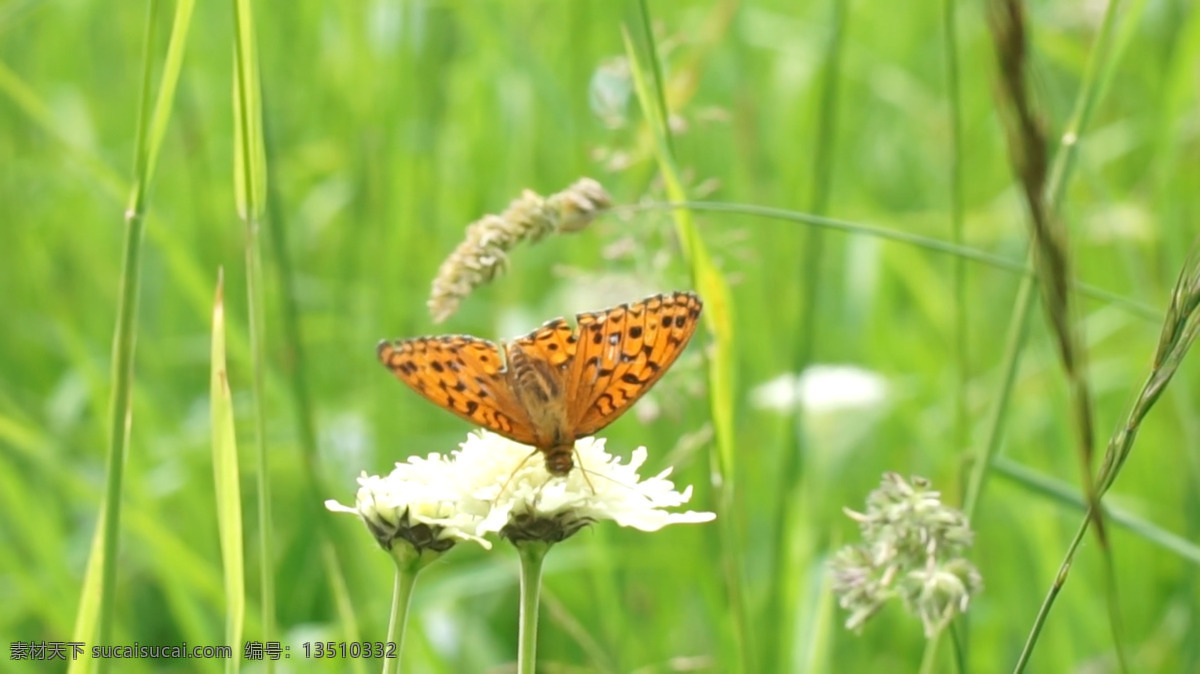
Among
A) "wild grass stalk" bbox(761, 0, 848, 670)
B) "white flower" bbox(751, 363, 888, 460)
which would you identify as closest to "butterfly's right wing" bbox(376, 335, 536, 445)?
"wild grass stalk" bbox(761, 0, 848, 670)

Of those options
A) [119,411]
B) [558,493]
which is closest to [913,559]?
[558,493]

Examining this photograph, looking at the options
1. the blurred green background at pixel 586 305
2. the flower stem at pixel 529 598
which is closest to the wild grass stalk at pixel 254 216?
the flower stem at pixel 529 598

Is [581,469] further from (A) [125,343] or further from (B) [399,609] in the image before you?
(A) [125,343]

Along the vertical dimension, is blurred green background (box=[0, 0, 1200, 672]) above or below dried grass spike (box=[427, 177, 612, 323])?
above

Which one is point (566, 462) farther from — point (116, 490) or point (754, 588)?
point (754, 588)

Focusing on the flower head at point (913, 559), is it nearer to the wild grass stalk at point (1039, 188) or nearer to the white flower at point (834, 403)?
the wild grass stalk at point (1039, 188)

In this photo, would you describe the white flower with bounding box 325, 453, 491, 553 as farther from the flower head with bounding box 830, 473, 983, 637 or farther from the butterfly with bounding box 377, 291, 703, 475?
the flower head with bounding box 830, 473, 983, 637
